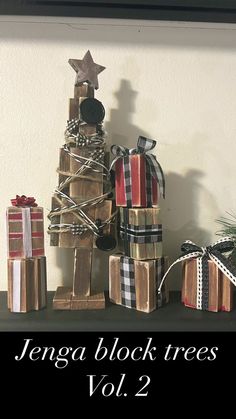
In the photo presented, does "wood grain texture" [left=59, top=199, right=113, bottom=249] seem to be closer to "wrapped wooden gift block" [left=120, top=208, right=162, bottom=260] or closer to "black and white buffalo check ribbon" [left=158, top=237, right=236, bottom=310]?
"wrapped wooden gift block" [left=120, top=208, right=162, bottom=260]

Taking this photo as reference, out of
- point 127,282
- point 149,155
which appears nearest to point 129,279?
point 127,282

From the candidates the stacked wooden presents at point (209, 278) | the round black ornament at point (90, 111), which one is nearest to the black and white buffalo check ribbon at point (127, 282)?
the stacked wooden presents at point (209, 278)

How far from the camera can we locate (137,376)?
65cm

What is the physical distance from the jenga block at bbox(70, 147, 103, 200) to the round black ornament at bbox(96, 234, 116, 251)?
8cm

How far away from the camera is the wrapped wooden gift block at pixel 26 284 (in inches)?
27.0

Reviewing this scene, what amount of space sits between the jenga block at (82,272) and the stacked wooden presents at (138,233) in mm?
46

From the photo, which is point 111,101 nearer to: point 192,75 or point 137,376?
point 192,75

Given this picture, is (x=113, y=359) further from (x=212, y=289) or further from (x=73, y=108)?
(x=73, y=108)

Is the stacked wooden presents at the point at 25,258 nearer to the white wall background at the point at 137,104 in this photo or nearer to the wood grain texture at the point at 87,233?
the wood grain texture at the point at 87,233

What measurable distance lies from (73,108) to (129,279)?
0.34 metres

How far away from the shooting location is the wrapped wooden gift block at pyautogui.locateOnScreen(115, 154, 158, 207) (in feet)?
2.32

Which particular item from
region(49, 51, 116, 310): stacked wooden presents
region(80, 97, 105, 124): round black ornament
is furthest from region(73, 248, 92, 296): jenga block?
region(80, 97, 105, 124): round black ornament

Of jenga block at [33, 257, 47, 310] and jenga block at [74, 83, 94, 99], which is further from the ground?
jenga block at [74, 83, 94, 99]

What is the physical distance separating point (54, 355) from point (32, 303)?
0.11 metres
